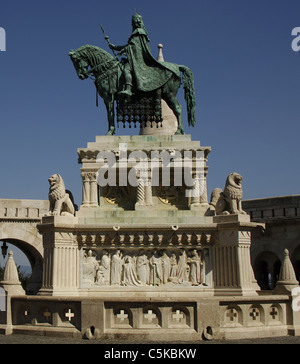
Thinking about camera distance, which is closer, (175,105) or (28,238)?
(175,105)

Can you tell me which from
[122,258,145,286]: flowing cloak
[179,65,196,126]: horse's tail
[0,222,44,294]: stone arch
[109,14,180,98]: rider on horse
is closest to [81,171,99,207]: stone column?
[122,258,145,286]: flowing cloak

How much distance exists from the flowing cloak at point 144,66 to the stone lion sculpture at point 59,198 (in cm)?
387

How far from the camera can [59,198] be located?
1731 cm

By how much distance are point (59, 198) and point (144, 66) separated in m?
5.01

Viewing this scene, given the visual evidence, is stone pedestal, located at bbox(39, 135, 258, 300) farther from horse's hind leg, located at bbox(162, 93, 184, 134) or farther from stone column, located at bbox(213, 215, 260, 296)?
horse's hind leg, located at bbox(162, 93, 184, 134)

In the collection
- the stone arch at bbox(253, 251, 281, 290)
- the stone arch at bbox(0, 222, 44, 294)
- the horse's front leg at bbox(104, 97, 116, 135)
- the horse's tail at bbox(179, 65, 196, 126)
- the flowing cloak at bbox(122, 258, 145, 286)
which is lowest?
the flowing cloak at bbox(122, 258, 145, 286)

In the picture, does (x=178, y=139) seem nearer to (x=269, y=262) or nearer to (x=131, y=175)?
(x=131, y=175)

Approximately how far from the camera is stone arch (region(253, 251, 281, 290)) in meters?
31.4

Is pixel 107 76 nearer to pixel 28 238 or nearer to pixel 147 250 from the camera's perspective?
pixel 147 250

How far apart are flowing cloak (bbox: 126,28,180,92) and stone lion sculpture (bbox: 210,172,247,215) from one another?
3.82 metres

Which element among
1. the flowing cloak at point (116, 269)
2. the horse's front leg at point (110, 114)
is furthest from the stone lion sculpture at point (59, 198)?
the horse's front leg at point (110, 114)

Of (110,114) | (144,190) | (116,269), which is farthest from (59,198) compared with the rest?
(110,114)

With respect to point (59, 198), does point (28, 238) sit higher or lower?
higher

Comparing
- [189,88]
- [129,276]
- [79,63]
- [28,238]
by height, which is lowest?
[129,276]
